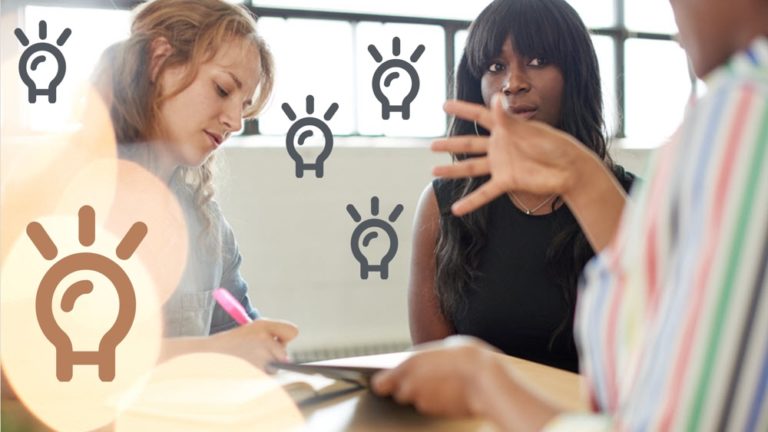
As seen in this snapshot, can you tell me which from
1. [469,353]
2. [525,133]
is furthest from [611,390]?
[525,133]

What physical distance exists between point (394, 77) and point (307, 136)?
0.43 m

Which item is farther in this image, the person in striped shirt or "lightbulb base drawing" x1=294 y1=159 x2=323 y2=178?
"lightbulb base drawing" x1=294 y1=159 x2=323 y2=178

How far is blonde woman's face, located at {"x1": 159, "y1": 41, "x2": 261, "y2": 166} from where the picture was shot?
5.08ft

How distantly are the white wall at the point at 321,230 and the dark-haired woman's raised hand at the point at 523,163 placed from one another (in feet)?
7.33

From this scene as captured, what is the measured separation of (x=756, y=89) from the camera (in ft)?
1.27

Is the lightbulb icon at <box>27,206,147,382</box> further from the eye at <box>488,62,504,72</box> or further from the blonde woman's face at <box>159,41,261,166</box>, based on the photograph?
the eye at <box>488,62,504,72</box>

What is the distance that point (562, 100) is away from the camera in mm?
1742

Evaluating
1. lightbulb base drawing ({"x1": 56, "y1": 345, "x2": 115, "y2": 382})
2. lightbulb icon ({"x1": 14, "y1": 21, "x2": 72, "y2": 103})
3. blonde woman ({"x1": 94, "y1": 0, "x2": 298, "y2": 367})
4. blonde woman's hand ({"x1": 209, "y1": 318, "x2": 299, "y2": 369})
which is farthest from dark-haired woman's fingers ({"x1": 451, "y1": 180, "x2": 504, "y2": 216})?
lightbulb icon ({"x1": 14, "y1": 21, "x2": 72, "y2": 103})

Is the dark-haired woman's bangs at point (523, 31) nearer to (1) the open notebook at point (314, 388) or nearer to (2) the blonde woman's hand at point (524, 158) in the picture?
(2) the blonde woman's hand at point (524, 158)

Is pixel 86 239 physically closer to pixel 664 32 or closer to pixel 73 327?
pixel 73 327

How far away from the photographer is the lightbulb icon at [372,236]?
328 cm

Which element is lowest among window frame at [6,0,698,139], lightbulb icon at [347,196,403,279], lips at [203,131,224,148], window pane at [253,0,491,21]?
lightbulb icon at [347,196,403,279]

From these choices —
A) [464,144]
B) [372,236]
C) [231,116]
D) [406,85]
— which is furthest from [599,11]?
[464,144]

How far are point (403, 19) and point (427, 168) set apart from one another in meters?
0.68
